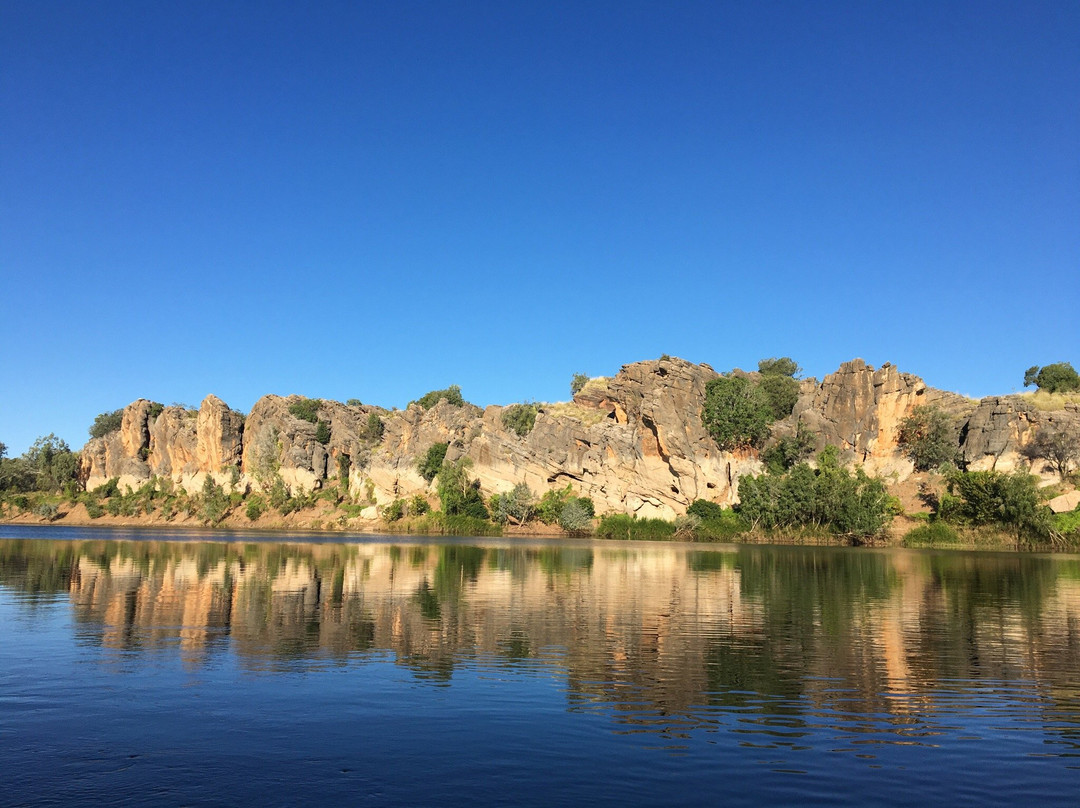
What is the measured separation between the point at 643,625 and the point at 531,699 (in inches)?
365

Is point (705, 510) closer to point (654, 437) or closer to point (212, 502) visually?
point (654, 437)

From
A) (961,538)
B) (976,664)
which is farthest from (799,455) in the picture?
(976,664)

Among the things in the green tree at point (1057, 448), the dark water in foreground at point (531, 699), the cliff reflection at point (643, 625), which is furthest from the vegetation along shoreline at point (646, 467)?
the dark water in foreground at point (531, 699)

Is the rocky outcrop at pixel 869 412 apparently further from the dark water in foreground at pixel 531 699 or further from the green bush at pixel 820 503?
the dark water in foreground at pixel 531 699

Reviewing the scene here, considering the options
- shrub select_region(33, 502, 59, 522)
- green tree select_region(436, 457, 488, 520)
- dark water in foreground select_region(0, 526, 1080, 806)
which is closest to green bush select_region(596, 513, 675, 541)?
green tree select_region(436, 457, 488, 520)

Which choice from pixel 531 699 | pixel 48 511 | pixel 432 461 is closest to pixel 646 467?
pixel 432 461

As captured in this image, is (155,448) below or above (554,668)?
above

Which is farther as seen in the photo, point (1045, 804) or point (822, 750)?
point (822, 750)

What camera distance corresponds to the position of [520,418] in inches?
4616

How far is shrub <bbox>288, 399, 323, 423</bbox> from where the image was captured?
14388 cm

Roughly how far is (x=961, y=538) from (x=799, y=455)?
26.8 m

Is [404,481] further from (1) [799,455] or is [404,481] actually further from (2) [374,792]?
(2) [374,792]

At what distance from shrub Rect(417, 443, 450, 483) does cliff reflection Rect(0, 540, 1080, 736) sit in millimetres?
71971

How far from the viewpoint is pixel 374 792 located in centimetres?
975
